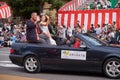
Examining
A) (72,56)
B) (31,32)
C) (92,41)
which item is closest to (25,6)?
(31,32)

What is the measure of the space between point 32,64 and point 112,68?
8.45 ft

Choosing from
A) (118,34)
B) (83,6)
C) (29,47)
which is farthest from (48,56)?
(83,6)

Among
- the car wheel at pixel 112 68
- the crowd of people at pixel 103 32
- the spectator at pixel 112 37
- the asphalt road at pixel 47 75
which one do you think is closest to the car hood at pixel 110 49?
the car wheel at pixel 112 68

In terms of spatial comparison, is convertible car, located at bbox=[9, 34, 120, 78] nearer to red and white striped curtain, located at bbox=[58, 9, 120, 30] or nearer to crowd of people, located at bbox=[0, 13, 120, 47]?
crowd of people, located at bbox=[0, 13, 120, 47]

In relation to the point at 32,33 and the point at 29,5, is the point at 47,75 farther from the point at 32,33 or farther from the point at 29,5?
the point at 29,5

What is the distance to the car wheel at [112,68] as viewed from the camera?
1136cm

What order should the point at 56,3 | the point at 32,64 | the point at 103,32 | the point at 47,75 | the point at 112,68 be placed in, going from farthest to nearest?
the point at 56,3, the point at 103,32, the point at 32,64, the point at 47,75, the point at 112,68

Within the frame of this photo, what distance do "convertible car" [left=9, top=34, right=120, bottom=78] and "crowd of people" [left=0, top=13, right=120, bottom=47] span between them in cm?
34

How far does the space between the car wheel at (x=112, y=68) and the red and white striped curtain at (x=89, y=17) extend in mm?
12797

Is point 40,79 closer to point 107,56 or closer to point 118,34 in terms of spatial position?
point 107,56

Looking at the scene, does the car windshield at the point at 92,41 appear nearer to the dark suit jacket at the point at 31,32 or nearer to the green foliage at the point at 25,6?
the dark suit jacket at the point at 31,32

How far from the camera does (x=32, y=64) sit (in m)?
12.5

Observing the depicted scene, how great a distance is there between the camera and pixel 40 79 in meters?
11.4

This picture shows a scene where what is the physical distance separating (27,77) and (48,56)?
96 cm
